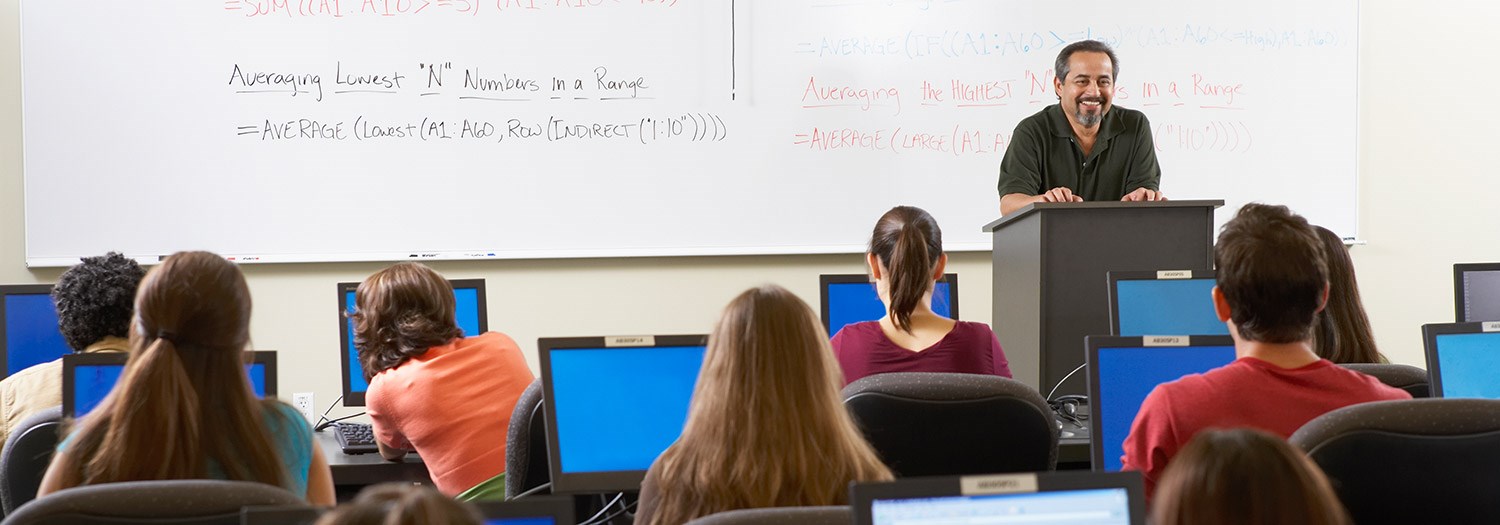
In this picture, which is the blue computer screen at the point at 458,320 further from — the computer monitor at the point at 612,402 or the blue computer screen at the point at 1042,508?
the blue computer screen at the point at 1042,508

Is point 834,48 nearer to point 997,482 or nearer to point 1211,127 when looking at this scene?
point 1211,127

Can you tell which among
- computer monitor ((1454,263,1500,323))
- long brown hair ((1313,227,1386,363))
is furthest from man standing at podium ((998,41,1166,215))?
long brown hair ((1313,227,1386,363))

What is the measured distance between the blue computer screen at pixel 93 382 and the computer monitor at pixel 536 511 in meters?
1.25

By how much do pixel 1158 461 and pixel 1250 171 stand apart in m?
3.44

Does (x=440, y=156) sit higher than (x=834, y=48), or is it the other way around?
(x=834, y=48)

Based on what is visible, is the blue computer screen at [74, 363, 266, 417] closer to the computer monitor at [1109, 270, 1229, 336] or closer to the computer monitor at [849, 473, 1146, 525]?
the computer monitor at [849, 473, 1146, 525]

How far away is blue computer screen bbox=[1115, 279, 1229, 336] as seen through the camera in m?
2.82

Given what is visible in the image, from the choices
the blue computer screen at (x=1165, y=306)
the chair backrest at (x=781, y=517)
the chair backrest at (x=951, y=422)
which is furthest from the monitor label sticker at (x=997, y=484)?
the blue computer screen at (x=1165, y=306)

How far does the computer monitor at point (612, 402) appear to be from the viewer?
221 cm

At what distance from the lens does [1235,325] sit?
1.93 metres

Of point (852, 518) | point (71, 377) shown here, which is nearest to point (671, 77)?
point (71, 377)

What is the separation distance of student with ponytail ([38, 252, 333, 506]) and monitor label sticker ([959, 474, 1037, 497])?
44.2 inches

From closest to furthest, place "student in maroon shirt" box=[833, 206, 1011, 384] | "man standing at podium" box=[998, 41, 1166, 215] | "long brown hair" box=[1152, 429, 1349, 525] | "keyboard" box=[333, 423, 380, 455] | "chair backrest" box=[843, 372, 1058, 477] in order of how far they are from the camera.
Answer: "long brown hair" box=[1152, 429, 1349, 525]
"chair backrest" box=[843, 372, 1058, 477]
"student in maroon shirt" box=[833, 206, 1011, 384]
"keyboard" box=[333, 423, 380, 455]
"man standing at podium" box=[998, 41, 1166, 215]

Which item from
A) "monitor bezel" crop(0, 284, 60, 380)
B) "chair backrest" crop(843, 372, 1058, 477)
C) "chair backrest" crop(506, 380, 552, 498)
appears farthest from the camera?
"monitor bezel" crop(0, 284, 60, 380)
